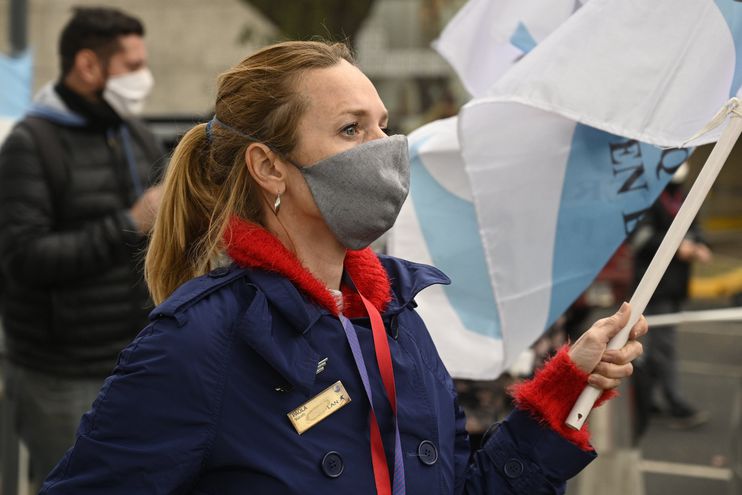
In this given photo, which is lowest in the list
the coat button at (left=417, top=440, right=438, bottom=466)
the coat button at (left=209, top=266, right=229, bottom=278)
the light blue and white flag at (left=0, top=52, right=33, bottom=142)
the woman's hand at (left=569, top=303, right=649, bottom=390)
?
the light blue and white flag at (left=0, top=52, right=33, bottom=142)

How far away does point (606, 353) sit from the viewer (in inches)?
89.3

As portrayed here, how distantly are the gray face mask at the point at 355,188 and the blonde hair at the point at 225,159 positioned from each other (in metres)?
0.09

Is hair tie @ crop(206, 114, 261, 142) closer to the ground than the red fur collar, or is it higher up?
higher up

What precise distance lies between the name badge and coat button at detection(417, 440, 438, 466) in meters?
0.18

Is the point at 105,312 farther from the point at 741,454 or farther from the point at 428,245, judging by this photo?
the point at 741,454

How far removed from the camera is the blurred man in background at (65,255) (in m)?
4.25

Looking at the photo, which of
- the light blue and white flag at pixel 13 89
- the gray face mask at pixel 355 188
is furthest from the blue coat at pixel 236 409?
the light blue and white flag at pixel 13 89

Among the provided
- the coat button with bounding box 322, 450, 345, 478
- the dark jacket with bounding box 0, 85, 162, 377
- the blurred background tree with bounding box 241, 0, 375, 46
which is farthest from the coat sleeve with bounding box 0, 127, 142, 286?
the blurred background tree with bounding box 241, 0, 375, 46

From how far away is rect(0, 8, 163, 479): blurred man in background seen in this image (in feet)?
13.9

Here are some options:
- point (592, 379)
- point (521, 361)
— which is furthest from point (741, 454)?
point (592, 379)

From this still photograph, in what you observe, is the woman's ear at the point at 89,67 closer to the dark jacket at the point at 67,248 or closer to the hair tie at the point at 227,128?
the dark jacket at the point at 67,248

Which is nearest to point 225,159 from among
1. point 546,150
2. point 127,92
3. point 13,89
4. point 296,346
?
point 296,346

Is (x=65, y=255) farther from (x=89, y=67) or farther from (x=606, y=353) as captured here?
(x=606, y=353)

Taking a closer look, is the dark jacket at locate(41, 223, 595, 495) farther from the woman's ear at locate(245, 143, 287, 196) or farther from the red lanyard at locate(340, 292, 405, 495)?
the woman's ear at locate(245, 143, 287, 196)
